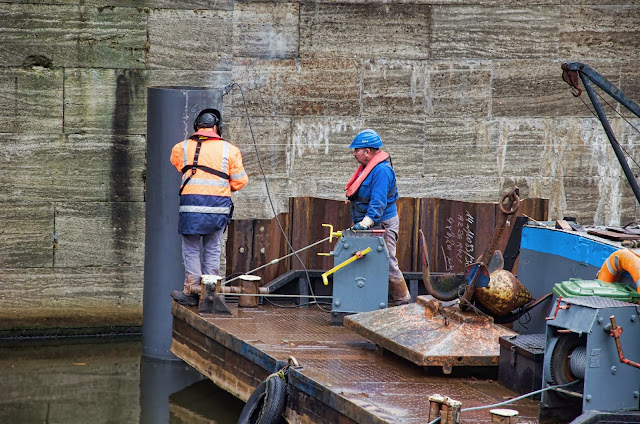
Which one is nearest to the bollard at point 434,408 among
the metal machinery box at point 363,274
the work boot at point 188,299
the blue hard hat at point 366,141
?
the metal machinery box at point 363,274

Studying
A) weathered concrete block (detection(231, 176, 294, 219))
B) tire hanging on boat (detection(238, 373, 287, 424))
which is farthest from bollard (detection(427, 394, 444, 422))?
weathered concrete block (detection(231, 176, 294, 219))

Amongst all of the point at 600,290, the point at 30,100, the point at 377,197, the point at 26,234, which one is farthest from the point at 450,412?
the point at 30,100

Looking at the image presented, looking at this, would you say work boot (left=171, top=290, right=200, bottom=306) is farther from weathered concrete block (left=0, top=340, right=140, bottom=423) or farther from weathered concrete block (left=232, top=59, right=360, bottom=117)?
weathered concrete block (left=232, top=59, right=360, bottom=117)

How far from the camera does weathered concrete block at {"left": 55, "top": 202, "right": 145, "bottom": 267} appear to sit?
40.8ft

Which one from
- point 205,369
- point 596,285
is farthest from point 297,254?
point 596,285

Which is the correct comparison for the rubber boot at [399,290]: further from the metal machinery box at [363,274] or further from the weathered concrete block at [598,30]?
the weathered concrete block at [598,30]

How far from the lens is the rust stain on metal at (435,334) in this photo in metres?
8.17

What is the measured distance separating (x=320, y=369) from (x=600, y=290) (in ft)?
7.47

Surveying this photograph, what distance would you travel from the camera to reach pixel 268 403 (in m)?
8.35

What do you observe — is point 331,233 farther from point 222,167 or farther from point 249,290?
point 222,167

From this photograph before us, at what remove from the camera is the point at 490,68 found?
519 inches

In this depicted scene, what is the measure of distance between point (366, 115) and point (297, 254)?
2.35 metres

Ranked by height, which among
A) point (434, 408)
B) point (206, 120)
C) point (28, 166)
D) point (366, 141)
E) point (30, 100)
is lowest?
point (434, 408)

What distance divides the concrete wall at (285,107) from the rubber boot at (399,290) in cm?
286
